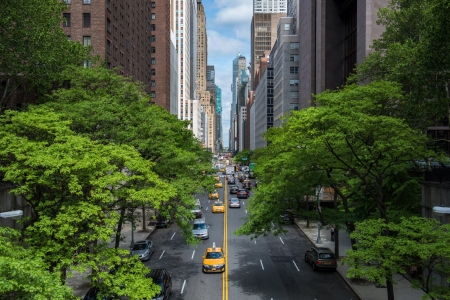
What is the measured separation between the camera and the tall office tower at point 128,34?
47.8 metres

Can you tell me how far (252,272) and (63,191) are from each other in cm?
1527

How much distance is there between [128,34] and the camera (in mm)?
64812

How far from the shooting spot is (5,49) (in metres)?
22.4

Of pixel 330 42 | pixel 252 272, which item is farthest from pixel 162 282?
pixel 330 42

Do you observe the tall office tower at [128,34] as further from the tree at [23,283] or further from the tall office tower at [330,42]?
the tall office tower at [330,42]

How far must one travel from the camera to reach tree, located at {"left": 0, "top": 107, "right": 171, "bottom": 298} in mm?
14078

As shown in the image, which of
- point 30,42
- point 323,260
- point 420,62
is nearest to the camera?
point 420,62

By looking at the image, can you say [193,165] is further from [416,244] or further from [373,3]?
[373,3]

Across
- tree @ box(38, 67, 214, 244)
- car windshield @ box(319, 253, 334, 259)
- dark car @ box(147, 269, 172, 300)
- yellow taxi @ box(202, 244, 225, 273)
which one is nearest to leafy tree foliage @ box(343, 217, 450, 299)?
dark car @ box(147, 269, 172, 300)

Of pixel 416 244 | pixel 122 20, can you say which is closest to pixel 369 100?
pixel 416 244

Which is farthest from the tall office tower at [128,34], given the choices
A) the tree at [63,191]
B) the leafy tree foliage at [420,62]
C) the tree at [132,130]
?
the leafy tree foliage at [420,62]

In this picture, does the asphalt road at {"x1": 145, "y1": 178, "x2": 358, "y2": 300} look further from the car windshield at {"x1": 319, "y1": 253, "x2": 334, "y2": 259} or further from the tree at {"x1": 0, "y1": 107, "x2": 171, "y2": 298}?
the tree at {"x1": 0, "y1": 107, "x2": 171, "y2": 298}

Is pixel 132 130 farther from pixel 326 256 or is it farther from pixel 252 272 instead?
pixel 326 256

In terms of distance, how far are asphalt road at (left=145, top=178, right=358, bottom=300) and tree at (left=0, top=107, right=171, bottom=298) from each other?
27.3 ft
